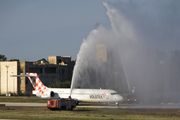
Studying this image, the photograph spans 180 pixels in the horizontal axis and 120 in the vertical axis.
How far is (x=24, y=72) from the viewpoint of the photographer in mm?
123500

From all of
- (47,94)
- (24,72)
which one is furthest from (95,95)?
(24,72)

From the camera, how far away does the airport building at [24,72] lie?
124m

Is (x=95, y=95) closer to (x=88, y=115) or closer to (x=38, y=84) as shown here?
(x=38, y=84)

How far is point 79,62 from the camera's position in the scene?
204 feet

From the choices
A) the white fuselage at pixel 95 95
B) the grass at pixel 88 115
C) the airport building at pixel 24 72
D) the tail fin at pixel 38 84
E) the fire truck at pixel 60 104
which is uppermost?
the airport building at pixel 24 72

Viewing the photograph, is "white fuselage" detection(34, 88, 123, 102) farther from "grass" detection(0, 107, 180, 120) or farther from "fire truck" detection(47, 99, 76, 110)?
"grass" detection(0, 107, 180, 120)

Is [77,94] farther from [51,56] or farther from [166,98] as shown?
[51,56]

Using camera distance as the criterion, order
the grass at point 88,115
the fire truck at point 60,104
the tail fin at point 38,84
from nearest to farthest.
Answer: the grass at point 88,115, the fire truck at point 60,104, the tail fin at point 38,84

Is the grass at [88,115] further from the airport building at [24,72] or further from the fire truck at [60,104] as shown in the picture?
the airport building at [24,72]

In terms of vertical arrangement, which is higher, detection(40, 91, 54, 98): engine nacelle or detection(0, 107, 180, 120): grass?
detection(40, 91, 54, 98): engine nacelle

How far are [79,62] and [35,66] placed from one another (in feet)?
227

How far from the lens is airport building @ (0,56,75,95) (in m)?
124

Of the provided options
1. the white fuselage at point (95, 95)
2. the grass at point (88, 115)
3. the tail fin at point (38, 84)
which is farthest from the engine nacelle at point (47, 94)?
the grass at point (88, 115)

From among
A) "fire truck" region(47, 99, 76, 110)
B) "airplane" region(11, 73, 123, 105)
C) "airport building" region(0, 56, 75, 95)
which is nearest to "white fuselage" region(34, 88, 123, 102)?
"airplane" region(11, 73, 123, 105)
